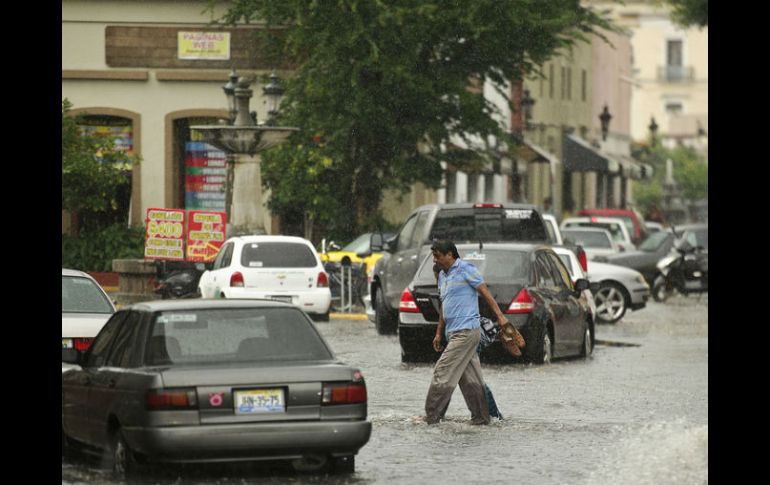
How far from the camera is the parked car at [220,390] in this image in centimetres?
1184

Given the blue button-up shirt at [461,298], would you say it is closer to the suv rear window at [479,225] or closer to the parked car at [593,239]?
the suv rear window at [479,225]

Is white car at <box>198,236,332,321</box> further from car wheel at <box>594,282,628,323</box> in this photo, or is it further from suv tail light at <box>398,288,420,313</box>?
suv tail light at <box>398,288,420,313</box>

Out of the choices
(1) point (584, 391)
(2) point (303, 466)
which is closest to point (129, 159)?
(1) point (584, 391)

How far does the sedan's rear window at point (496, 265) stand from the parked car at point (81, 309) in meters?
5.63

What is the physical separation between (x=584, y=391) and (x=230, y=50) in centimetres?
2654

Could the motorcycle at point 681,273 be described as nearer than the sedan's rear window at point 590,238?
Yes

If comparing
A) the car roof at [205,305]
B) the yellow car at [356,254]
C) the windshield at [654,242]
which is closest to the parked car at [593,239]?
the windshield at [654,242]

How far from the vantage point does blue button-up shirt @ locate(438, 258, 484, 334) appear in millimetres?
15797

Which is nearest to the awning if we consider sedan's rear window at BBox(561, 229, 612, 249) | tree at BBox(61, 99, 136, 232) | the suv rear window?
sedan's rear window at BBox(561, 229, 612, 249)

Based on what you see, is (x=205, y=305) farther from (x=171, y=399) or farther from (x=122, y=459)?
(x=122, y=459)

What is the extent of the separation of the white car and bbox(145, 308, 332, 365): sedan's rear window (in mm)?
17561

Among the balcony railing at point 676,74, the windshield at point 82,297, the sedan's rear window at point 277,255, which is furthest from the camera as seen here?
the balcony railing at point 676,74
